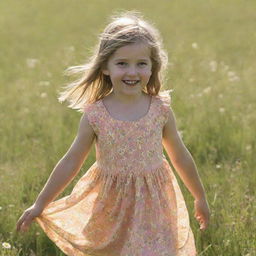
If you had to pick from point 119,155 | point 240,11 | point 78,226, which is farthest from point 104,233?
point 240,11

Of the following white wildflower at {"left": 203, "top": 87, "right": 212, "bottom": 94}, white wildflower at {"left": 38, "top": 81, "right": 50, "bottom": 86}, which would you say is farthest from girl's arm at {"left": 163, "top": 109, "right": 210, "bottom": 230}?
white wildflower at {"left": 38, "top": 81, "right": 50, "bottom": 86}

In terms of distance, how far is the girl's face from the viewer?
11.0ft

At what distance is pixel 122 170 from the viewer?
3398 millimetres

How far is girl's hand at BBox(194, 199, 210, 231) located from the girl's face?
2.44 ft

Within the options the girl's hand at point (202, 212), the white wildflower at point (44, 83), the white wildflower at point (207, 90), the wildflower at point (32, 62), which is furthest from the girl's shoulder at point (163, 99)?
the wildflower at point (32, 62)

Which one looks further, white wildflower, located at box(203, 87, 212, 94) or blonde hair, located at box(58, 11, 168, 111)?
white wildflower, located at box(203, 87, 212, 94)

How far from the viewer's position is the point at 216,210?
13.8 feet

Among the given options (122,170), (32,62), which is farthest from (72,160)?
(32,62)

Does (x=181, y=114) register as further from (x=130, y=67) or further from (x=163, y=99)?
(x=130, y=67)

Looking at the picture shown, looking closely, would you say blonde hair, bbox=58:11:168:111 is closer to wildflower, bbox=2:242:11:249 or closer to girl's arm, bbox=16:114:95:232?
girl's arm, bbox=16:114:95:232

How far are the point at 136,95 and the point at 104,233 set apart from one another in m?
0.72

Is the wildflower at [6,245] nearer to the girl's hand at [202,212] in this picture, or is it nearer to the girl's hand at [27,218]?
the girl's hand at [27,218]

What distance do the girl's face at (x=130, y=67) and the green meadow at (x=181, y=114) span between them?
106 cm

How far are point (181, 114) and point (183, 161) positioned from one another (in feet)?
8.06
